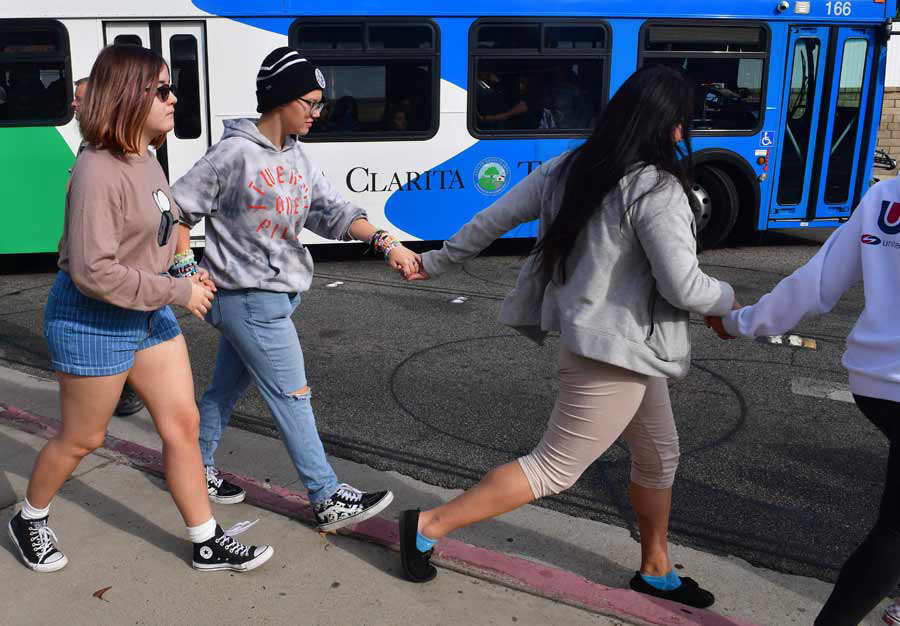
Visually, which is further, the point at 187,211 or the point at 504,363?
the point at 504,363

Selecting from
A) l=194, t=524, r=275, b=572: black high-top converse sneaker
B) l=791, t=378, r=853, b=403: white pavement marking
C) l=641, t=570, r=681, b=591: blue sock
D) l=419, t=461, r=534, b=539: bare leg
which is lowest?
l=791, t=378, r=853, b=403: white pavement marking

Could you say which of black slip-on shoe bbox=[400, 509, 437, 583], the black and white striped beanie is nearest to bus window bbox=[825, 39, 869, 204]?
the black and white striped beanie

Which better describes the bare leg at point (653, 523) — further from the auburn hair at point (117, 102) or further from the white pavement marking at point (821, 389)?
the white pavement marking at point (821, 389)

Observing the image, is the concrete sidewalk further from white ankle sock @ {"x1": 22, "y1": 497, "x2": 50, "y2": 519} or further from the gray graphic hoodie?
the gray graphic hoodie

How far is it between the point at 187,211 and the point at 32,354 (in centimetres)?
353

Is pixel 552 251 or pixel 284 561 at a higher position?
pixel 552 251

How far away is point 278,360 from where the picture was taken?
3.29m

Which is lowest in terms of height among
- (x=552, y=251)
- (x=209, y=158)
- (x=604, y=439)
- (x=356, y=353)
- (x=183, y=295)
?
(x=356, y=353)

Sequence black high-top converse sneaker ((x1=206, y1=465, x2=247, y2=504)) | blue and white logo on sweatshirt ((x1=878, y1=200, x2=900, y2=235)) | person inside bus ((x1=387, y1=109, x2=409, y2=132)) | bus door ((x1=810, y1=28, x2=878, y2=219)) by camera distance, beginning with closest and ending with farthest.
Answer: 1. blue and white logo on sweatshirt ((x1=878, y1=200, x2=900, y2=235))
2. black high-top converse sneaker ((x1=206, y1=465, x2=247, y2=504))
3. person inside bus ((x1=387, y1=109, x2=409, y2=132))
4. bus door ((x1=810, y1=28, x2=878, y2=219))

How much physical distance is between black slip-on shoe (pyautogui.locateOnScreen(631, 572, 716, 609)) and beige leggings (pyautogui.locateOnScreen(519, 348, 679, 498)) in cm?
36

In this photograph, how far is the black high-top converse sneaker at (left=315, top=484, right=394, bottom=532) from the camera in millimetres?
3391

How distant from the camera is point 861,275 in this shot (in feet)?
8.26

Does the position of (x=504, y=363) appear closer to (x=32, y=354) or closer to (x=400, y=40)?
(x=32, y=354)

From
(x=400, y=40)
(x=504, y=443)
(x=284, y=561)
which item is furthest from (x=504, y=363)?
(x=400, y=40)
